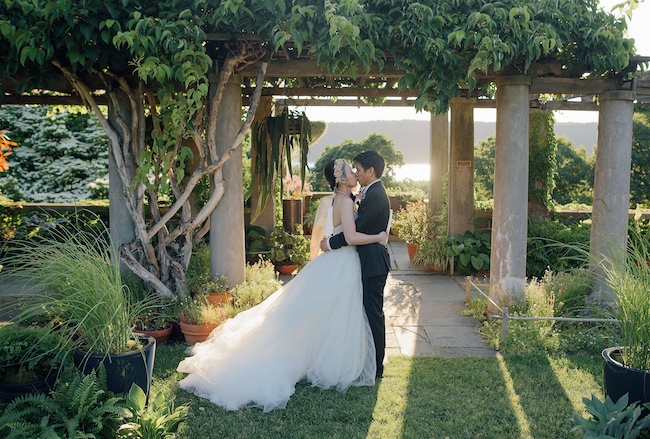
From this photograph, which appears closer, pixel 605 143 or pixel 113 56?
pixel 113 56

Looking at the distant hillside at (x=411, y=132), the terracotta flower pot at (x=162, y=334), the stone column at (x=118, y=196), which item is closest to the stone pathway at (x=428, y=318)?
the terracotta flower pot at (x=162, y=334)

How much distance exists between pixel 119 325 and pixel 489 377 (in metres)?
2.86

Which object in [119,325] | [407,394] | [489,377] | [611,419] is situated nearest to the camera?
[611,419]

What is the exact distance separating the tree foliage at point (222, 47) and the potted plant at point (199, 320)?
1.66ft

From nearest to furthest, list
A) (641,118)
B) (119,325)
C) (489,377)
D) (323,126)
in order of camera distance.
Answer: (119,325) → (489,377) → (323,126) → (641,118)

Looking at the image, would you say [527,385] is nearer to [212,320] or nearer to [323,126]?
[212,320]

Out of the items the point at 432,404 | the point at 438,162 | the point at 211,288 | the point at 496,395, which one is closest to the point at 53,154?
the point at 438,162

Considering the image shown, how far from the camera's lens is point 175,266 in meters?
5.88

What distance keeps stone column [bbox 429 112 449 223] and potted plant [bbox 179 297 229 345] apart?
5624 millimetres

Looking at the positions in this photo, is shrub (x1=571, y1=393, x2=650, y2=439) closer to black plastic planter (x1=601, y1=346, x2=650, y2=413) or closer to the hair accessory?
black plastic planter (x1=601, y1=346, x2=650, y2=413)

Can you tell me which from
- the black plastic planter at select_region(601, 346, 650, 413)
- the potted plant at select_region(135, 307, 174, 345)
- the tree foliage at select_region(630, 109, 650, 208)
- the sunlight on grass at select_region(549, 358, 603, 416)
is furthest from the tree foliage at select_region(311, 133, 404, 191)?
the black plastic planter at select_region(601, 346, 650, 413)

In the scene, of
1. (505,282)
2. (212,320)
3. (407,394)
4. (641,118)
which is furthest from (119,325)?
(641,118)

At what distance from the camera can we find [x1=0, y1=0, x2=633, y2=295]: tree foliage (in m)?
4.69

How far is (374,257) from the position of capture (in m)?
4.46
